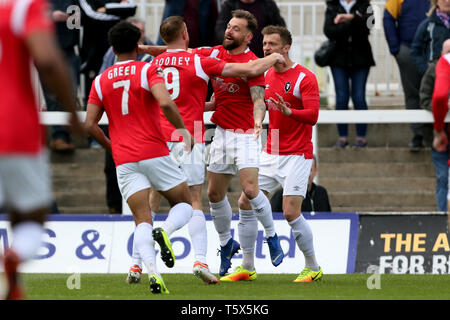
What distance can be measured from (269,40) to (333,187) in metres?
4.63

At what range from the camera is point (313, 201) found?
12.3m

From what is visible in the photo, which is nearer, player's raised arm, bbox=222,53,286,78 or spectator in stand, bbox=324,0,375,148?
player's raised arm, bbox=222,53,286,78

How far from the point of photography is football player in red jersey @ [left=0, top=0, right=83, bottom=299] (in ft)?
18.5

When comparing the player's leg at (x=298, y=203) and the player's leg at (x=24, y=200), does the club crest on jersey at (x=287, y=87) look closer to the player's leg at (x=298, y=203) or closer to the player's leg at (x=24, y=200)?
the player's leg at (x=298, y=203)

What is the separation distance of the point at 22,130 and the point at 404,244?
7194 millimetres

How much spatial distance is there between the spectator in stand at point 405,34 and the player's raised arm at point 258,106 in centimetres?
475

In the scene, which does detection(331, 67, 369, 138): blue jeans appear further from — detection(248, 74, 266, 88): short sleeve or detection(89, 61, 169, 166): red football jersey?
detection(89, 61, 169, 166): red football jersey

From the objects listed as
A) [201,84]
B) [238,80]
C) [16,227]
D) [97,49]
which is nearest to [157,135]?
[201,84]

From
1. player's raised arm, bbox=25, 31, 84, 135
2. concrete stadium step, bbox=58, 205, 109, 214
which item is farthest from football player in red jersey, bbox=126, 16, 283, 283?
concrete stadium step, bbox=58, 205, 109, 214

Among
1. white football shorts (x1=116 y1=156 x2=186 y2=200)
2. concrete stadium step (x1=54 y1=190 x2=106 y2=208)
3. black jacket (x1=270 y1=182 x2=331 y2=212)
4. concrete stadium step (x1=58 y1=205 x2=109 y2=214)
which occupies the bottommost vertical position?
concrete stadium step (x1=58 y1=205 x2=109 y2=214)

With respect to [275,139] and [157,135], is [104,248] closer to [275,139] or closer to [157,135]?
[275,139]

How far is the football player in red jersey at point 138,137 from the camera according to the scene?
27.2 ft

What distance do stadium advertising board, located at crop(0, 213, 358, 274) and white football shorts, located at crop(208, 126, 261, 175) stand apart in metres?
1.87

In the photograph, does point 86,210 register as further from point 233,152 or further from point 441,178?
point 441,178
